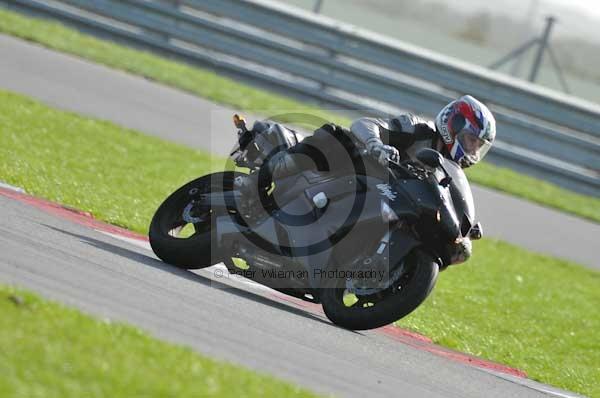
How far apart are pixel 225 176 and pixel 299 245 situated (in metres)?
0.81

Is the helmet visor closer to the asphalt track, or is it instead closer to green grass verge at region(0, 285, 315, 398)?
the asphalt track

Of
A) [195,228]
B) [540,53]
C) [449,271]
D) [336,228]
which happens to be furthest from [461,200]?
[540,53]

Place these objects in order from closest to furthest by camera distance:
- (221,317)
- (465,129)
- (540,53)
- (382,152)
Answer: (221,317), (382,152), (465,129), (540,53)

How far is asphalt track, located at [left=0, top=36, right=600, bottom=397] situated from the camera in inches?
Result: 224

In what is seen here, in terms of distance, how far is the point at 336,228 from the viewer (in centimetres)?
757

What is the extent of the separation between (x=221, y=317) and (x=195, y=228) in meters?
1.83

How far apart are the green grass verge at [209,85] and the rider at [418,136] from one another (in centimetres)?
852

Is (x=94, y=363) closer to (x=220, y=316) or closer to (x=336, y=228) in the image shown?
(x=220, y=316)

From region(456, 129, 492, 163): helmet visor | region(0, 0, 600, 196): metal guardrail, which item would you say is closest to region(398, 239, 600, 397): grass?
region(456, 129, 492, 163): helmet visor

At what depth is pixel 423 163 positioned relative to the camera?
728 centimetres

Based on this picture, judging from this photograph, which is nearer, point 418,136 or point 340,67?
point 418,136

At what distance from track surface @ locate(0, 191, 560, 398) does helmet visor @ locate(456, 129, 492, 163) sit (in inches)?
48.6

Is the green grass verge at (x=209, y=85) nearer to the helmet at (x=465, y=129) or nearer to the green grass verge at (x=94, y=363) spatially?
the helmet at (x=465, y=129)

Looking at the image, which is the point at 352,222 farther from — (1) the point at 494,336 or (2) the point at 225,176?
(1) the point at 494,336
